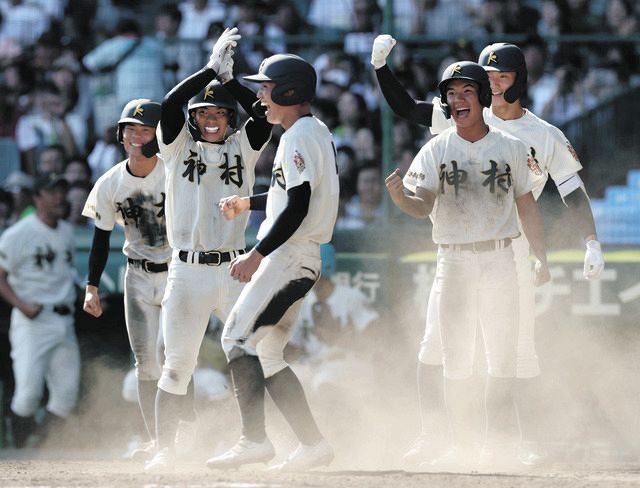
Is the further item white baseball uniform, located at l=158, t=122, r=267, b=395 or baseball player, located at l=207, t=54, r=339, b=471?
white baseball uniform, located at l=158, t=122, r=267, b=395

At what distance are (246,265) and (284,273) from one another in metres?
0.26

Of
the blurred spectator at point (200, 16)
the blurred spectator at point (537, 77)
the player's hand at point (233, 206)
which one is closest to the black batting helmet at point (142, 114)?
the player's hand at point (233, 206)

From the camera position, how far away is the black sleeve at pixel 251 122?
20.2ft

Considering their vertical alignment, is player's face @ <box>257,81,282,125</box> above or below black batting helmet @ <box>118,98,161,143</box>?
above

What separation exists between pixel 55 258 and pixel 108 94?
1329 millimetres

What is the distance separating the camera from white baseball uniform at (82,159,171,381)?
22.1 feet

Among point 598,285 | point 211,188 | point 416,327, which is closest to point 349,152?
Result: point 416,327

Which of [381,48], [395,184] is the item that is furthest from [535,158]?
[395,184]

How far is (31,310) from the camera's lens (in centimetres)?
863

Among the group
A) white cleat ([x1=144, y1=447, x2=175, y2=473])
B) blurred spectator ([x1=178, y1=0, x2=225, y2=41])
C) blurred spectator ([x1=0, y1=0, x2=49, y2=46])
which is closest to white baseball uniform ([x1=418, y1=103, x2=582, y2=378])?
white cleat ([x1=144, y1=447, x2=175, y2=473])

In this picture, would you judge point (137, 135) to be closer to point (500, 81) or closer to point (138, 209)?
point (138, 209)

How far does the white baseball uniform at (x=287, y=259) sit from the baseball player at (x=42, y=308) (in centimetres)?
332

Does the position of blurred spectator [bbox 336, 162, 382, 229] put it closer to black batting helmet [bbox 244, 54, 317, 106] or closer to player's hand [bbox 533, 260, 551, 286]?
player's hand [bbox 533, 260, 551, 286]

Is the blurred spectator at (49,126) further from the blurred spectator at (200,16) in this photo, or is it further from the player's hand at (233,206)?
the player's hand at (233,206)
